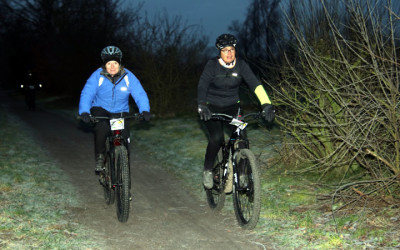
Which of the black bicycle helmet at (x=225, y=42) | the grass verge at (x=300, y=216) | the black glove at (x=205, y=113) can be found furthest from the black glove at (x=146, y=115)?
the grass verge at (x=300, y=216)

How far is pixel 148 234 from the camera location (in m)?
5.12

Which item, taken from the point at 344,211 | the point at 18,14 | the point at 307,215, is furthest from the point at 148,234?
the point at 18,14

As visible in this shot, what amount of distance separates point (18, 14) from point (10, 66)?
19397 millimetres

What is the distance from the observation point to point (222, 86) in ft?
18.8

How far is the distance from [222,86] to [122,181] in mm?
1653

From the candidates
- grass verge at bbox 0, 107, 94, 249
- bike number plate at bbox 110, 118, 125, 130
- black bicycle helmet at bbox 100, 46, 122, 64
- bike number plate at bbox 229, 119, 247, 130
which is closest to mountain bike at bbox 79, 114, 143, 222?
bike number plate at bbox 110, 118, 125, 130

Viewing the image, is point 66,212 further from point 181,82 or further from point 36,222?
point 181,82

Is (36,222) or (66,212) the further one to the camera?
(66,212)

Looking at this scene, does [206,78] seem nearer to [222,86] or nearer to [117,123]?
[222,86]

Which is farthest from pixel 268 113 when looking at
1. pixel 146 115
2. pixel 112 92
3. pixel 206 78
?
pixel 112 92

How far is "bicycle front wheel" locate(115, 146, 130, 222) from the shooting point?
539 cm

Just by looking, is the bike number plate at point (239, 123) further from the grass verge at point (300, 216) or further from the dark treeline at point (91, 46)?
the dark treeline at point (91, 46)

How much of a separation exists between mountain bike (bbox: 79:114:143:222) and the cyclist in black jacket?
0.88m

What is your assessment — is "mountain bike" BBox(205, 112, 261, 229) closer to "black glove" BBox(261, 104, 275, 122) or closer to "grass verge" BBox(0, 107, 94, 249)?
"black glove" BBox(261, 104, 275, 122)
